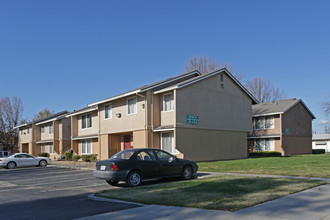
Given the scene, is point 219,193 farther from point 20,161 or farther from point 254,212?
point 20,161

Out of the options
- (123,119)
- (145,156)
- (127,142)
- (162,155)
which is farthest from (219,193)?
(127,142)

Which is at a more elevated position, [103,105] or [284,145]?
[103,105]

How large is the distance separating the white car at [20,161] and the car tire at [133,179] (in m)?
18.9

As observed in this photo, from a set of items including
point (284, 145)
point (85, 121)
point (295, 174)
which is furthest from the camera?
point (284, 145)

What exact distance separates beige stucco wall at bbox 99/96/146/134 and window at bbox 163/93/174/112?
1530mm

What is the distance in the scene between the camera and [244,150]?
2898 cm

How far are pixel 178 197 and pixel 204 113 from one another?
16.1 m

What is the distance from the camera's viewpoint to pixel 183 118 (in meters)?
23.0

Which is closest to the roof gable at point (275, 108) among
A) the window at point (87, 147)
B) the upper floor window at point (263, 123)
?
the upper floor window at point (263, 123)

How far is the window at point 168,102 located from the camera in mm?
23558

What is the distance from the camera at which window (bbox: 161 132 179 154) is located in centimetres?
2348

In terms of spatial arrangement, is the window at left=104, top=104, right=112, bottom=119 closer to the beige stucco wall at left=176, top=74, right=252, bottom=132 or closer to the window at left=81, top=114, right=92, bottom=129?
the window at left=81, top=114, right=92, bottom=129

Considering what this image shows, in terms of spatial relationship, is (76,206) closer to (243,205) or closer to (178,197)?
(178,197)

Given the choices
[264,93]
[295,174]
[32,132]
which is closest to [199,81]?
[295,174]
